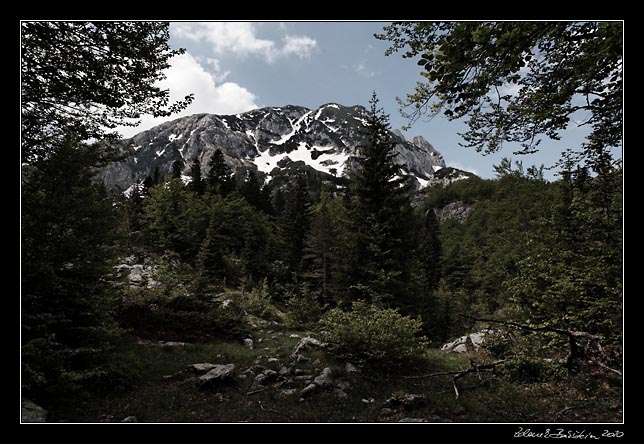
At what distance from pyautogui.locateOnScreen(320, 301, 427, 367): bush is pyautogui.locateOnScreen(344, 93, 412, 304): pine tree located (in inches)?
168

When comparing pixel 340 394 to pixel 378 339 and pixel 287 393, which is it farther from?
pixel 378 339

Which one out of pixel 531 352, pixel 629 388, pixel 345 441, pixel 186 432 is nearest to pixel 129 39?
pixel 186 432

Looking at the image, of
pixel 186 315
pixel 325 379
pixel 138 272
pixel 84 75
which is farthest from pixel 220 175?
pixel 325 379

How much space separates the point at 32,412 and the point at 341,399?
5831 millimetres

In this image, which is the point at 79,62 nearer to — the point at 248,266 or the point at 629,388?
the point at 629,388

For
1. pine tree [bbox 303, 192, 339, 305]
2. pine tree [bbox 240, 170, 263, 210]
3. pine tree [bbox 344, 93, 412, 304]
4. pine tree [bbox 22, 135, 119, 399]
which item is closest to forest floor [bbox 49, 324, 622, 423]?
pine tree [bbox 22, 135, 119, 399]

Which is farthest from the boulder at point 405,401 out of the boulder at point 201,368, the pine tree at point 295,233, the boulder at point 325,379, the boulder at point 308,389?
the pine tree at point 295,233

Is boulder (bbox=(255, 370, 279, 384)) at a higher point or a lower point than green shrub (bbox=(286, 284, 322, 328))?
higher

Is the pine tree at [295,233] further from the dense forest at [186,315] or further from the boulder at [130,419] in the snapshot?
the boulder at [130,419]

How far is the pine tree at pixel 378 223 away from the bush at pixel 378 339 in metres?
4.28

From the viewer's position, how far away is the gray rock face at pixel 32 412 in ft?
16.9

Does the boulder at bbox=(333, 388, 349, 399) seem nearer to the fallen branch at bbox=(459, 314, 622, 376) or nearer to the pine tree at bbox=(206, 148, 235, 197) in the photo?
the fallen branch at bbox=(459, 314, 622, 376)

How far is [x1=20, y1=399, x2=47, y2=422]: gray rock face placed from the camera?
5.16 metres

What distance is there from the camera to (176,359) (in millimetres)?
10602
